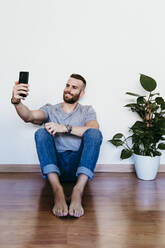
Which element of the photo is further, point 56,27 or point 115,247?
point 56,27

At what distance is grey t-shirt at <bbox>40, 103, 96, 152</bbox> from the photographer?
74.2 inches

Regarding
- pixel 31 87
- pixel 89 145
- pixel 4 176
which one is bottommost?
pixel 4 176

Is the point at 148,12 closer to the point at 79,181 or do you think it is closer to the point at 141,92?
the point at 141,92

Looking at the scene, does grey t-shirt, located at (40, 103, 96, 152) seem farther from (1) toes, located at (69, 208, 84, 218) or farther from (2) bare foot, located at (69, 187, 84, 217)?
(1) toes, located at (69, 208, 84, 218)

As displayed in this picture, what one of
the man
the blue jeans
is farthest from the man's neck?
the blue jeans

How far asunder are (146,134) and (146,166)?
0.27m

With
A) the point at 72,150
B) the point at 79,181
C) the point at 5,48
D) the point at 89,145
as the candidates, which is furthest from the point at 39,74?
the point at 79,181

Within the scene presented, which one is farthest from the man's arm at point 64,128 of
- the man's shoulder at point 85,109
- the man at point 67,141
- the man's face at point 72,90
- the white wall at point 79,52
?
the white wall at point 79,52

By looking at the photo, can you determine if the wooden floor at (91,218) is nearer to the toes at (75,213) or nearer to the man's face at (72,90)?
the toes at (75,213)

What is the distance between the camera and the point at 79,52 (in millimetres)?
2158

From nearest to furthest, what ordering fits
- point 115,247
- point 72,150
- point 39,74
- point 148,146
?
point 115,247 < point 72,150 < point 148,146 < point 39,74

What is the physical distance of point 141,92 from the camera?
2.23 meters

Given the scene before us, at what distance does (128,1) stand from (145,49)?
1.41 ft

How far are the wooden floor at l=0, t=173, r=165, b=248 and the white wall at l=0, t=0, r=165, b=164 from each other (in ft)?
1.93
